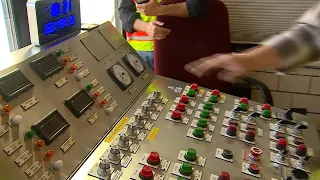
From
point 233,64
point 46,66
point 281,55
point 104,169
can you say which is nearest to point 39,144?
point 104,169

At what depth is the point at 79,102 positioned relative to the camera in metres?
1.02

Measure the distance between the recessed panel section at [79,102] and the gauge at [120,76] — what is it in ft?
0.58

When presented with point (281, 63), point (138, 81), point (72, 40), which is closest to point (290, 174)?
point (281, 63)

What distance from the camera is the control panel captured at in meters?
0.85

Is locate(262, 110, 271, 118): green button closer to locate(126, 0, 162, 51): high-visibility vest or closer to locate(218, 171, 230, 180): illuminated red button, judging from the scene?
locate(218, 171, 230, 180): illuminated red button

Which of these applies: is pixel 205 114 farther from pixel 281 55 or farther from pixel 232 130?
pixel 281 55

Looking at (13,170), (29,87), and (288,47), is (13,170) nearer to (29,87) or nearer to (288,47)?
(29,87)

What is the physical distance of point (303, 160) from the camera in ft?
3.31

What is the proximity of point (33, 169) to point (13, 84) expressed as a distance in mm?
222

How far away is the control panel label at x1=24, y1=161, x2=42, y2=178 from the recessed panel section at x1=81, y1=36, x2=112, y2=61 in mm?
501

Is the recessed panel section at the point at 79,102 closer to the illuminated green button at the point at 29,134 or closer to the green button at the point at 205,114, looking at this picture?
the illuminated green button at the point at 29,134

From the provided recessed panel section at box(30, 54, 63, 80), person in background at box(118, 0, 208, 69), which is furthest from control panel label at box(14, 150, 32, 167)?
person in background at box(118, 0, 208, 69)

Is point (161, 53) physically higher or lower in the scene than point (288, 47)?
lower

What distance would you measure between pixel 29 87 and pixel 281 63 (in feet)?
2.04
